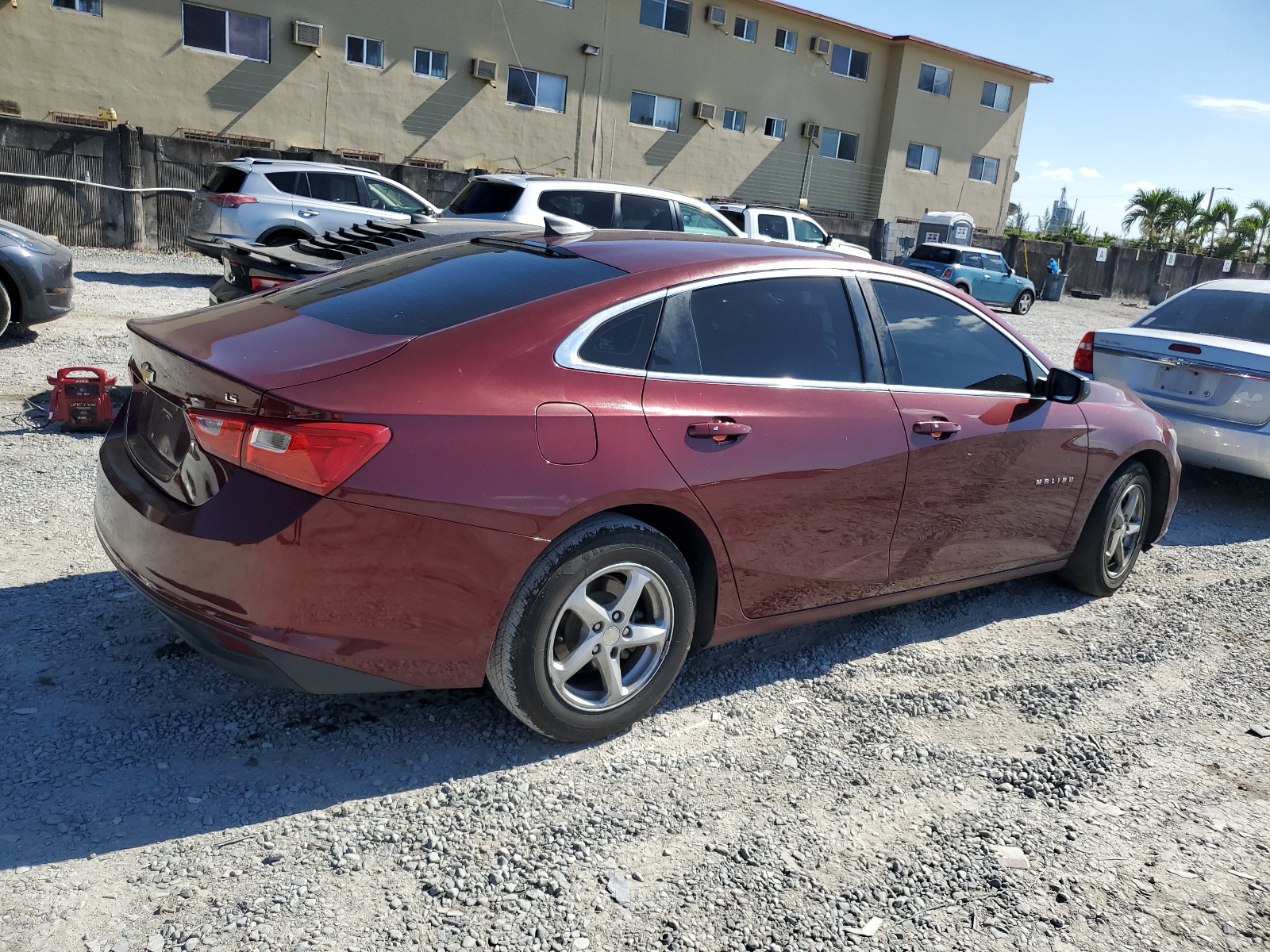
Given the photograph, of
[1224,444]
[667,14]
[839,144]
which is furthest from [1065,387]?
[839,144]

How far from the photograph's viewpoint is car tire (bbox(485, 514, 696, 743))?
3139mm

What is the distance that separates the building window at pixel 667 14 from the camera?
91.3ft

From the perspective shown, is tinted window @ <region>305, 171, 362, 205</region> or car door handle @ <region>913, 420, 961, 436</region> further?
tinted window @ <region>305, 171, 362, 205</region>

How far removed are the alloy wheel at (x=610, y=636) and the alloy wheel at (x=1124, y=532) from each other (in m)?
2.88

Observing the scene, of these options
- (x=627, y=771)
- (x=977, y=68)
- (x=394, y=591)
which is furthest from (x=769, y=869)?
(x=977, y=68)

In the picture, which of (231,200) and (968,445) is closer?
(968,445)

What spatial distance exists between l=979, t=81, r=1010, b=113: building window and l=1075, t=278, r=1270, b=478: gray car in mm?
31343

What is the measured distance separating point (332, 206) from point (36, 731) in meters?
12.3

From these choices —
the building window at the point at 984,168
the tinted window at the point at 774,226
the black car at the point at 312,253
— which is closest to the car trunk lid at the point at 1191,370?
the black car at the point at 312,253

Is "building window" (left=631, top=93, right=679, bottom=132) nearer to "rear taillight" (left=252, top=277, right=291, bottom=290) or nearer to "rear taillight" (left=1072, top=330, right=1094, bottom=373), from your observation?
"rear taillight" (left=1072, top=330, right=1094, bottom=373)

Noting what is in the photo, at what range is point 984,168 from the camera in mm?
37250

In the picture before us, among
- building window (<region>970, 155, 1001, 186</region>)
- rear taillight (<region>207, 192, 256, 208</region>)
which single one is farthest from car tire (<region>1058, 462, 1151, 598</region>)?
building window (<region>970, 155, 1001, 186</region>)

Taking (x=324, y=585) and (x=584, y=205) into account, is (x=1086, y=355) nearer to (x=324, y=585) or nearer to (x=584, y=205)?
(x=584, y=205)

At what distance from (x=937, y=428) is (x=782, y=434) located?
2.80ft
